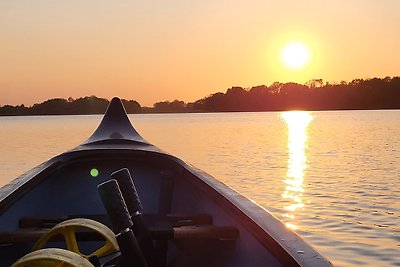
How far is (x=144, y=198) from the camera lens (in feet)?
24.1

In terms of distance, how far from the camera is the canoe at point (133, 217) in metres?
3.62

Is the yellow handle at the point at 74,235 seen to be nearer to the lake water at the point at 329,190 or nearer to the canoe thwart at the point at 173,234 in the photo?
the canoe thwart at the point at 173,234

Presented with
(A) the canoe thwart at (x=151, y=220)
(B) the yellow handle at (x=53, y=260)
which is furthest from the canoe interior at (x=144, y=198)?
(B) the yellow handle at (x=53, y=260)

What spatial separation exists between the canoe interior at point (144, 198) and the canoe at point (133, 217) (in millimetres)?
12

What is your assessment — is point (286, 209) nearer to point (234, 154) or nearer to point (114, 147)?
point (114, 147)

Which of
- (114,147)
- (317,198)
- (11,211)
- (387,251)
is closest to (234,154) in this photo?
(317,198)

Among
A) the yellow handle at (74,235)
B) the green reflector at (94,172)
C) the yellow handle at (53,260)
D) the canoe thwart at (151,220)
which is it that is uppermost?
the yellow handle at (53,260)

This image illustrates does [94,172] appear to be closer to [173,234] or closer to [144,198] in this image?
[144,198]

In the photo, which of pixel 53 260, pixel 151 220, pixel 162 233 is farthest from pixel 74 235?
pixel 53 260

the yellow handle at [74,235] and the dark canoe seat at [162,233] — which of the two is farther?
the dark canoe seat at [162,233]

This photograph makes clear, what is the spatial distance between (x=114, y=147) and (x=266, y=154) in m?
31.0

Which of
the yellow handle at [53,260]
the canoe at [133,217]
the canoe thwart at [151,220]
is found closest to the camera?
the yellow handle at [53,260]

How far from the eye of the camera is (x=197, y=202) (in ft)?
21.7

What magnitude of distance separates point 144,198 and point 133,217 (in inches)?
134
